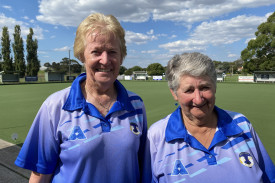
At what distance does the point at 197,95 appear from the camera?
173cm

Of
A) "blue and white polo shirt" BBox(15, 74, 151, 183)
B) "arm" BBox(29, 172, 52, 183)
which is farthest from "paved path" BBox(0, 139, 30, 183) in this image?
"blue and white polo shirt" BBox(15, 74, 151, 183)

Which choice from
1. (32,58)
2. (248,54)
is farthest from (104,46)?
(32,58)

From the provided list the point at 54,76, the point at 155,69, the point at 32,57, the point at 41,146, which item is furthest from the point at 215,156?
the point at 155,69

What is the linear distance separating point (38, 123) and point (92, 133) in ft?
1.45

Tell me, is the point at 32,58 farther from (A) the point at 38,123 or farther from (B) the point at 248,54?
(A) the point at 38,123

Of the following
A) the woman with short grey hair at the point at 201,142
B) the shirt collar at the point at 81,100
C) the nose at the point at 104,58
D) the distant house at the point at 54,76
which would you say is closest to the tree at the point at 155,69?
the distant house at the point at 54,76

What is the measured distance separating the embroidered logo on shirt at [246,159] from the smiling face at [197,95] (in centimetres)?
40

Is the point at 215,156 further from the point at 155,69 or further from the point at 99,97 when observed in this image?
the point at 155,69

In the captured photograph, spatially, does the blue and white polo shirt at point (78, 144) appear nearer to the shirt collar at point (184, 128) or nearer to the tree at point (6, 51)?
the shirt collar at point (184, 128)

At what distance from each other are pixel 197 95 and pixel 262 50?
147ft

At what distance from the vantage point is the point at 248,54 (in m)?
40.0

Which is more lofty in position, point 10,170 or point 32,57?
point 32,57

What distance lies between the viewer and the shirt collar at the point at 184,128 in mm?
1752

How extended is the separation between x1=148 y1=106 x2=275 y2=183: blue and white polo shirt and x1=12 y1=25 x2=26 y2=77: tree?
172 ft
